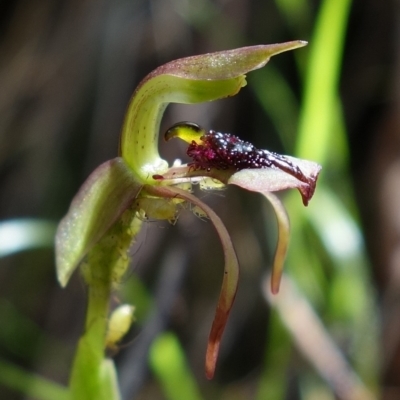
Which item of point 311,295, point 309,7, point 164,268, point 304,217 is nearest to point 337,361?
point 311,295

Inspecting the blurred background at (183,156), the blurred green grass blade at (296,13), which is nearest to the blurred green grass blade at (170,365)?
the blurred background at (183,156)

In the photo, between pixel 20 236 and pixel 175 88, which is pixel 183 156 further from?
pixel 175 88

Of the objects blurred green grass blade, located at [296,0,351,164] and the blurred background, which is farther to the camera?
the blurred background

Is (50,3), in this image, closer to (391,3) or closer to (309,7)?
(309,7)

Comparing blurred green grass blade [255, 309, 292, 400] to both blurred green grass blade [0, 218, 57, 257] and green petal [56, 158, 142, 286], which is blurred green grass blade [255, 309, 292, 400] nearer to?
blurred green grass blade [0, 218, 57, 257]

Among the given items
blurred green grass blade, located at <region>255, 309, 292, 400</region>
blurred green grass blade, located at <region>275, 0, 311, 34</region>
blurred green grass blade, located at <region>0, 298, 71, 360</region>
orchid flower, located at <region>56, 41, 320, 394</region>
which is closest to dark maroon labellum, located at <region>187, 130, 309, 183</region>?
orchid flower, located at <region>56, 41, 320, 394</region>

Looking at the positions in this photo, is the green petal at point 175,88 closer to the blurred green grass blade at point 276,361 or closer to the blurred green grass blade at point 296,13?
the blurred green grass blade at point 276,361
